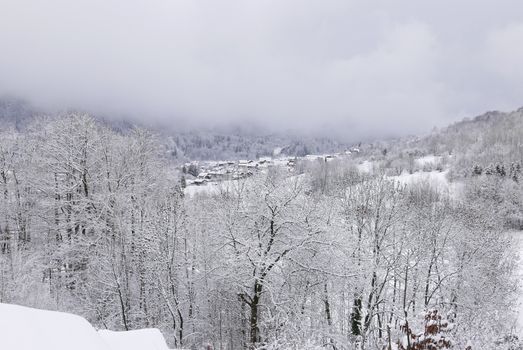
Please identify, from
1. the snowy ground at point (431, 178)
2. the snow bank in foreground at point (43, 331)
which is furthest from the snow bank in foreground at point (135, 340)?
the snowy ground at point (431, 178)

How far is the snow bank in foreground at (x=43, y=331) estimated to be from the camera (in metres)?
3.67

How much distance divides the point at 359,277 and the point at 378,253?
3.02m

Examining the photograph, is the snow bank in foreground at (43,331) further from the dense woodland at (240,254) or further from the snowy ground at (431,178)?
the snowy ground at (431,178)

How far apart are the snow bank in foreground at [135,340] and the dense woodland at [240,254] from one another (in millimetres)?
7462

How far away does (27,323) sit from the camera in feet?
13.1

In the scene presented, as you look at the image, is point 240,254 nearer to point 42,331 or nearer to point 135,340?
point 135,340

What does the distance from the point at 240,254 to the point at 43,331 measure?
14.4 m

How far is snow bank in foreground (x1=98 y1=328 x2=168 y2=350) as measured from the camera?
258 inches

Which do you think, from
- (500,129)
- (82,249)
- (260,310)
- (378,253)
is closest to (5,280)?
(82,249)

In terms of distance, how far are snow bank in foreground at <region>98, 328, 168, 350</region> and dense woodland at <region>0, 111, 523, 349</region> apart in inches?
294


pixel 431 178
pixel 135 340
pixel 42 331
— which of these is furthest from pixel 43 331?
pixel 431 178

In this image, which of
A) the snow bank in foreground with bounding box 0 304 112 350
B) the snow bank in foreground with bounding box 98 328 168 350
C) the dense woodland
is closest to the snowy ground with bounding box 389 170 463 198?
the dense woodland

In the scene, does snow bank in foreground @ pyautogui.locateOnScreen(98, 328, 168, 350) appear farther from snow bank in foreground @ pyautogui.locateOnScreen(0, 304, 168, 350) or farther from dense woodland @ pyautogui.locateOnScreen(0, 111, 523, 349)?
dense woodland @ pyautogui.locateOnScreen(0, 111, 523, 349)

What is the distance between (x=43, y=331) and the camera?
3992 mm
